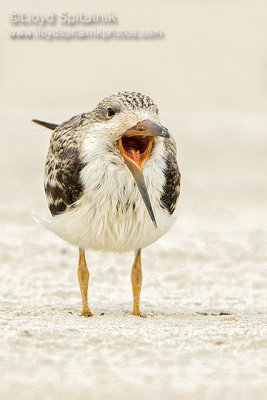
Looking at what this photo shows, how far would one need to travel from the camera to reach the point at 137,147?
520 centimetres

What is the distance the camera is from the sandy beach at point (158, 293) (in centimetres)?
375

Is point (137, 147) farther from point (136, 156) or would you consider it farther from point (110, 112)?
point (110, 112)

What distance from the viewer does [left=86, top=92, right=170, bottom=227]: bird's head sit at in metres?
4.96

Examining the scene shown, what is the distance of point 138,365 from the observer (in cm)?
396

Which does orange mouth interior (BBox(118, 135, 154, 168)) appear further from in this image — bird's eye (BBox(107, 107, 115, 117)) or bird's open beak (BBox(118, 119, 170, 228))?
bird's eye (BBox(107, 107, 115, 117))

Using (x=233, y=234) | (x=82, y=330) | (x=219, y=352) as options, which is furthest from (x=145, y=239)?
(x=233, y=234)

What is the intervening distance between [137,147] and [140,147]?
0.07 ft

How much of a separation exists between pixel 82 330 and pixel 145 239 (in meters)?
1.09

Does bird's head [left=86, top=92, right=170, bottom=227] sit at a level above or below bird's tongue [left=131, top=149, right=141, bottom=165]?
above

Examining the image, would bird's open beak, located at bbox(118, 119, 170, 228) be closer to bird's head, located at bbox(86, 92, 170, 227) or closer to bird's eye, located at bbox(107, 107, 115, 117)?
bird's head, located at bbox(86, 92, 170, 227)

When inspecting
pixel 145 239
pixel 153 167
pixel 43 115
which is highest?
pixel 43 115

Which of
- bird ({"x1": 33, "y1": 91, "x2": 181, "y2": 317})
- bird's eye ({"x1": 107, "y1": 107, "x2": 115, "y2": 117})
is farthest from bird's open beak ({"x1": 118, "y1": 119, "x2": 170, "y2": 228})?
bird's eye ({"x1": 107, "y1": 107, "x2": 115, "y2": 117})

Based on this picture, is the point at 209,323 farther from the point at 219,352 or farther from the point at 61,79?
the point at 61,79

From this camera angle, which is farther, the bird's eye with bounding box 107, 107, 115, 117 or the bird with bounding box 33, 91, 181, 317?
the bird's eye with bounding box 107, 107, 115, 117
